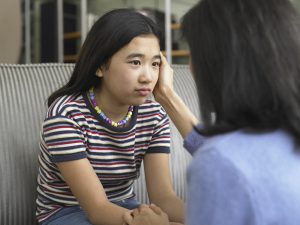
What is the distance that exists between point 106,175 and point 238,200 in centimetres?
60

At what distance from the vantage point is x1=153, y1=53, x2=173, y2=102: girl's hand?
1.11 metres

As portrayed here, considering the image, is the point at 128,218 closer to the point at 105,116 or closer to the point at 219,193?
the point at 105,116

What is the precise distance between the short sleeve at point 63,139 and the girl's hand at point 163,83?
0.74 ft

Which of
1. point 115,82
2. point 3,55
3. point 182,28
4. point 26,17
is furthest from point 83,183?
point 26,17

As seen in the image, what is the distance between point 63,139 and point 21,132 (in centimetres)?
28

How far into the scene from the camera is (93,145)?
1052mm

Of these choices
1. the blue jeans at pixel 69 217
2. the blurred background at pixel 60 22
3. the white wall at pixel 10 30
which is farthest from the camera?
the blurred background at pixel 60 22

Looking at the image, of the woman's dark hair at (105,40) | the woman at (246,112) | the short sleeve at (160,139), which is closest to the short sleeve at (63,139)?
the woman's dark hair at (105,40)

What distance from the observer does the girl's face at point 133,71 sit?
1038mm

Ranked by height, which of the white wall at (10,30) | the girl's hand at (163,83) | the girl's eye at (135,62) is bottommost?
the girl's hand at (163,83)

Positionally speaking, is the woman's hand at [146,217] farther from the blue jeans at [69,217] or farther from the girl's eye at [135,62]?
the girl's eye at [135,62]

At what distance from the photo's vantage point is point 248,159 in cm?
52

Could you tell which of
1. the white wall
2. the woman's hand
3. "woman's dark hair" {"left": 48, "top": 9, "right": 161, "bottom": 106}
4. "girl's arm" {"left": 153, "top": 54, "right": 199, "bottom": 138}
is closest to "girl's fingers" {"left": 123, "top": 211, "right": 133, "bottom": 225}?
the woman's hand

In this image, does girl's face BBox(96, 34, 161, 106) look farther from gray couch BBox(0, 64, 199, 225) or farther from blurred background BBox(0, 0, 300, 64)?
blurred background BBox(0, 0, 300, 64)
